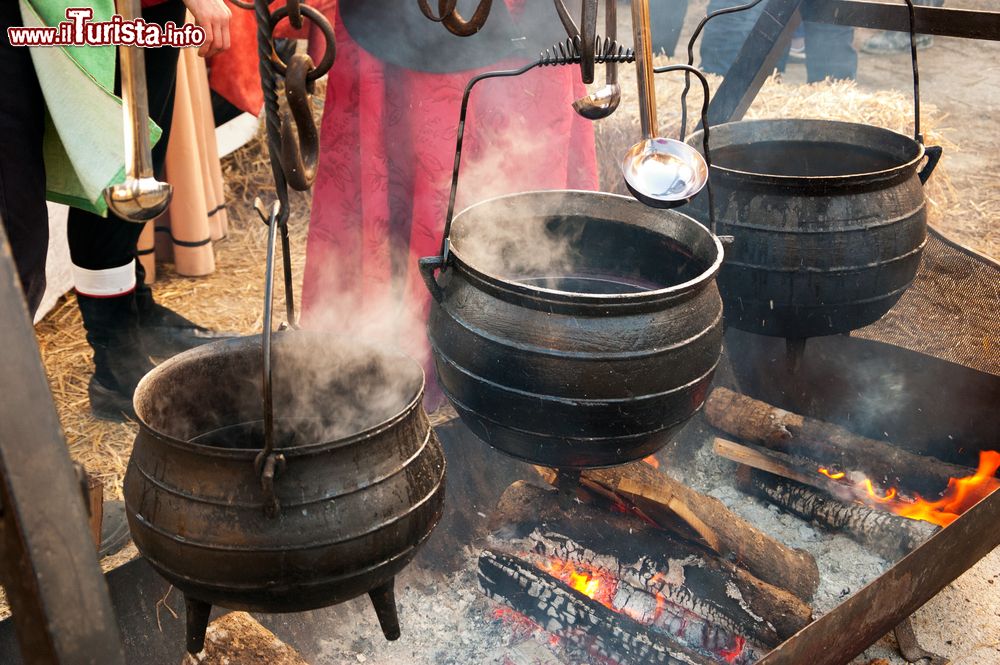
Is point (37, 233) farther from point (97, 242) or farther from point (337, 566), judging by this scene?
point (337, 566)

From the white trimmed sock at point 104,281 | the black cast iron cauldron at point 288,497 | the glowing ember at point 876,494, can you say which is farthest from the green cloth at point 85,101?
the glowing ember at point 876,494

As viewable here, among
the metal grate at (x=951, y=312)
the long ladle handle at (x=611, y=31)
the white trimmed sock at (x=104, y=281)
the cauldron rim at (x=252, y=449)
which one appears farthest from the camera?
the white trimmed sock at (x=104, y=281)

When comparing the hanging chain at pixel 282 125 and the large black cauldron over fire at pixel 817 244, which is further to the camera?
the large black cauldron over fire at pixel 817 244

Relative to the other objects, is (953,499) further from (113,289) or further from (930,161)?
(113,289)

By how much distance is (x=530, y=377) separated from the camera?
192cm

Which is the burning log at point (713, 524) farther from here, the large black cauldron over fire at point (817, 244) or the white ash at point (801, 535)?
the large black cauldron over fire at point (817, 244)

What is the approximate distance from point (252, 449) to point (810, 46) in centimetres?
715

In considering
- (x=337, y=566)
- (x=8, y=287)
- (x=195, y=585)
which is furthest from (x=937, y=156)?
(x=8, y=287)

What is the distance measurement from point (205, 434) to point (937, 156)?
2.38 m

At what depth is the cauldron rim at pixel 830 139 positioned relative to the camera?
2.55 m

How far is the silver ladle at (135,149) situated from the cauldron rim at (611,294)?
830 millimetres

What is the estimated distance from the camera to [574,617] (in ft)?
7.66

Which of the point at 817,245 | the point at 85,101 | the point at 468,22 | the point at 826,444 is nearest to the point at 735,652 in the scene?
the point at 826,444

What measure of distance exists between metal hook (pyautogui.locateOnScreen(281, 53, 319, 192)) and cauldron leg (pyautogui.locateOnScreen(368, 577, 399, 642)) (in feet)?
2.54
